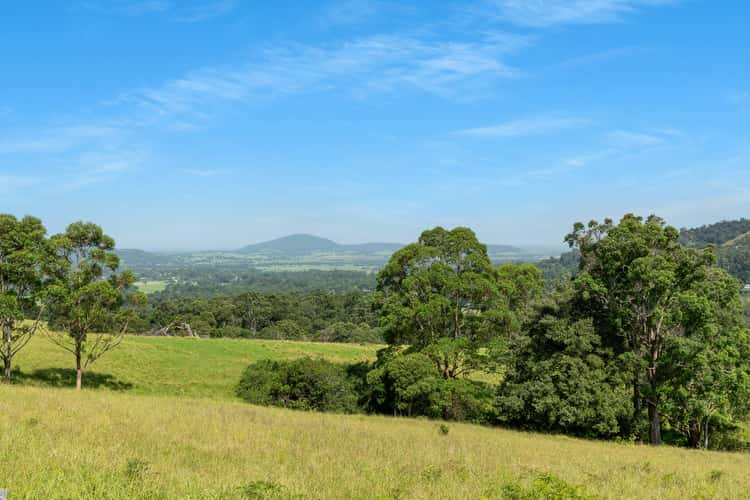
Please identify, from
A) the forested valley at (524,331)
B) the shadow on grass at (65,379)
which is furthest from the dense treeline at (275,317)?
the forested valley at (524,331)

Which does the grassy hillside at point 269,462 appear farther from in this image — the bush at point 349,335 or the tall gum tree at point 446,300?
the bush at point 349,335

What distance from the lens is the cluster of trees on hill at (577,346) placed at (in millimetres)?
23969

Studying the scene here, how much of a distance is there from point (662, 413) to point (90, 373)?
35.8 m

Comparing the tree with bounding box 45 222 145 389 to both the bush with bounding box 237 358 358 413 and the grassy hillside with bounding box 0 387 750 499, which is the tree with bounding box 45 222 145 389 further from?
the bush with bounding box 237 358 358 413

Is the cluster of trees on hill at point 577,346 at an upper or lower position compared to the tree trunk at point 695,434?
upper

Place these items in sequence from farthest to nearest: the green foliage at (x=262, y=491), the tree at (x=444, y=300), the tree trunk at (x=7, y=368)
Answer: the tree at (x=444, y=300), the tree trunk at (x=7, y=368), the green foliage at (x=262, y=491)

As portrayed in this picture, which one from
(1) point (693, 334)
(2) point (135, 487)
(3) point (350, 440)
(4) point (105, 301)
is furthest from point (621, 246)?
(4) point (105, 301)

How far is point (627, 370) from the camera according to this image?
26391mm

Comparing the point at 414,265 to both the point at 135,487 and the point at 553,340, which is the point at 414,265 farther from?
the point at 135,487

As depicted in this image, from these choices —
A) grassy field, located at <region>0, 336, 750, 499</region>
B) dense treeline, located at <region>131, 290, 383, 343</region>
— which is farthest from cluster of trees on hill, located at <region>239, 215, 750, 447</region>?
dense treeline, located at <region>131, 290, 383, 343</region>

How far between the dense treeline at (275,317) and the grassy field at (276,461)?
66.1m

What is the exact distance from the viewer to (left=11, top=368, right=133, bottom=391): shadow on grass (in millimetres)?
28484

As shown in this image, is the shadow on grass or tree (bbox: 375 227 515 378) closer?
tree (bbox: 375 227 515 378)

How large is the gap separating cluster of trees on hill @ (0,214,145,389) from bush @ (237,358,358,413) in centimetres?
842
